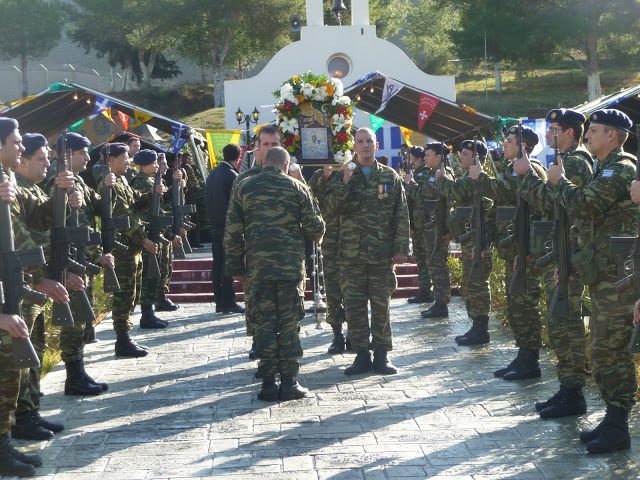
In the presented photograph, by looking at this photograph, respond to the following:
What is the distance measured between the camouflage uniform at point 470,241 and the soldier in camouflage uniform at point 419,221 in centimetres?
221

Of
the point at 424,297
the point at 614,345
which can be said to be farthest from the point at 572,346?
the point at 424,297

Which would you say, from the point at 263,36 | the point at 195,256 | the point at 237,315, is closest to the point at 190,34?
the point at 263,36

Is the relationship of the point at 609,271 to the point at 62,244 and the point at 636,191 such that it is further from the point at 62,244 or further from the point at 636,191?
the point at 62,244

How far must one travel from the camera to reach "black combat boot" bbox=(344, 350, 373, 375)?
818 cm

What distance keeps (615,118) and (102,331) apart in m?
7.17

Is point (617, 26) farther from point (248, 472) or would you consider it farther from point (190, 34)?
point (248, 472)

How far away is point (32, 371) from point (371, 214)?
3316 mm

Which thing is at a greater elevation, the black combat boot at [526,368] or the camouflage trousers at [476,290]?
the camouflage trousers at [476,290]

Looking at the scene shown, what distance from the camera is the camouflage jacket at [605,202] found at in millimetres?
5594

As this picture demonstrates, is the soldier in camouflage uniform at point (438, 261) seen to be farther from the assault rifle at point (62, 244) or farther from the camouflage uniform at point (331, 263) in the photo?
the assault rifle at point (62, 244)

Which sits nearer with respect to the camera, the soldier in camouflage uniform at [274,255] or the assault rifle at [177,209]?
the soldier in camouflage uniform at [274,255]

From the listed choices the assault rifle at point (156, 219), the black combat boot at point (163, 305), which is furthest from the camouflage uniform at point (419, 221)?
the assault rifle at point (156, 219)

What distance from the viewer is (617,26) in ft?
134

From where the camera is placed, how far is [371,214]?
26.7 feet
